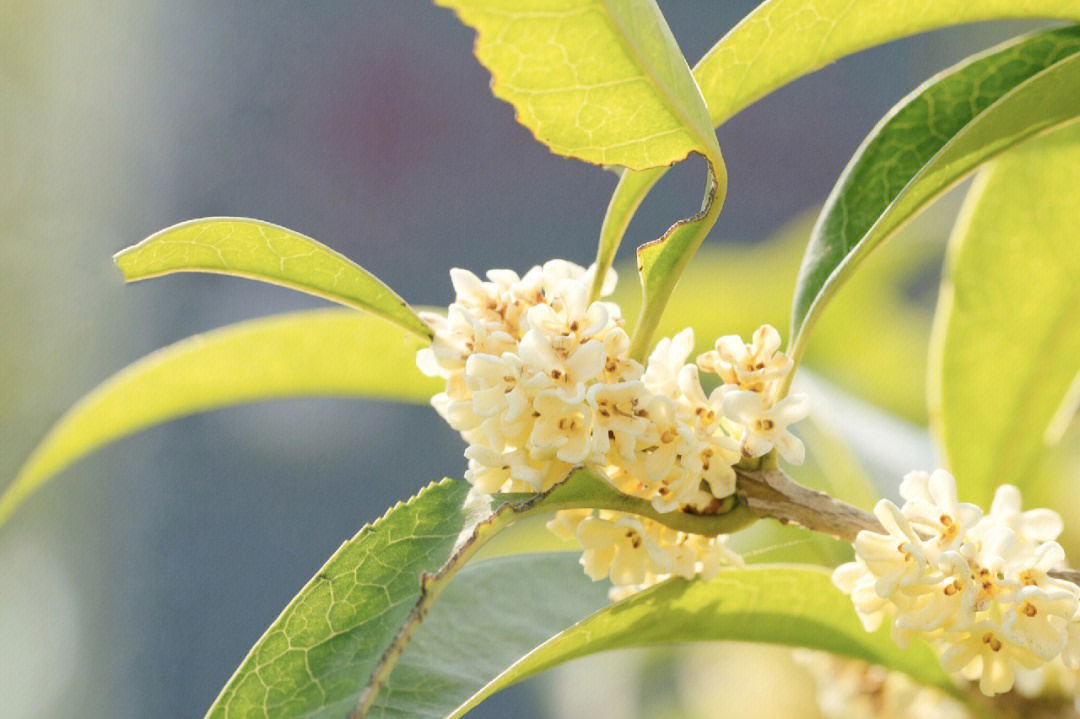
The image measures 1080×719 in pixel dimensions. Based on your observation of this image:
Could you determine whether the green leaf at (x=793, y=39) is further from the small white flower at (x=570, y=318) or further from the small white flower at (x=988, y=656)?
Result: the small white flower at (x=988, y=656)

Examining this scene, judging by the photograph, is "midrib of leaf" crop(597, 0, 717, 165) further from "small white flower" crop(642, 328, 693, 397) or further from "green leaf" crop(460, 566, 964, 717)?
"green leaf" crop(460, 566, 964, 717)

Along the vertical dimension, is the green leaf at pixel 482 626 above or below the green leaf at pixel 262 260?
below

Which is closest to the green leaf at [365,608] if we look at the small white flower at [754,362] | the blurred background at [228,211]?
the small white flower at [754,362]

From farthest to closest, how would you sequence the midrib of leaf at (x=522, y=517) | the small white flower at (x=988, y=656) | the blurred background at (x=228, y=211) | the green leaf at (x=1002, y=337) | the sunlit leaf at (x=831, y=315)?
the blurred background at (x=228, y=211), the sunlit leaf at (x=831, y=315), the green leaf at (x=1002, y=337), the small white flower at (x=988, y=656), the midrib of leaf at (x=522, y=517)

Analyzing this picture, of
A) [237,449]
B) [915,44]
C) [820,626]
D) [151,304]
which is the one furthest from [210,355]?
[151,304]

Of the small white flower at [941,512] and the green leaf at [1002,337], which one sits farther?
the green leaf at [1002,337]

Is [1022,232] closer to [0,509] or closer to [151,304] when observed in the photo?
[0,509]

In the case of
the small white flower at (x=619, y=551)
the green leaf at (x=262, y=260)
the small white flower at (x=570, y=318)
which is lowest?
the small white flower at (x=619, y=551)
